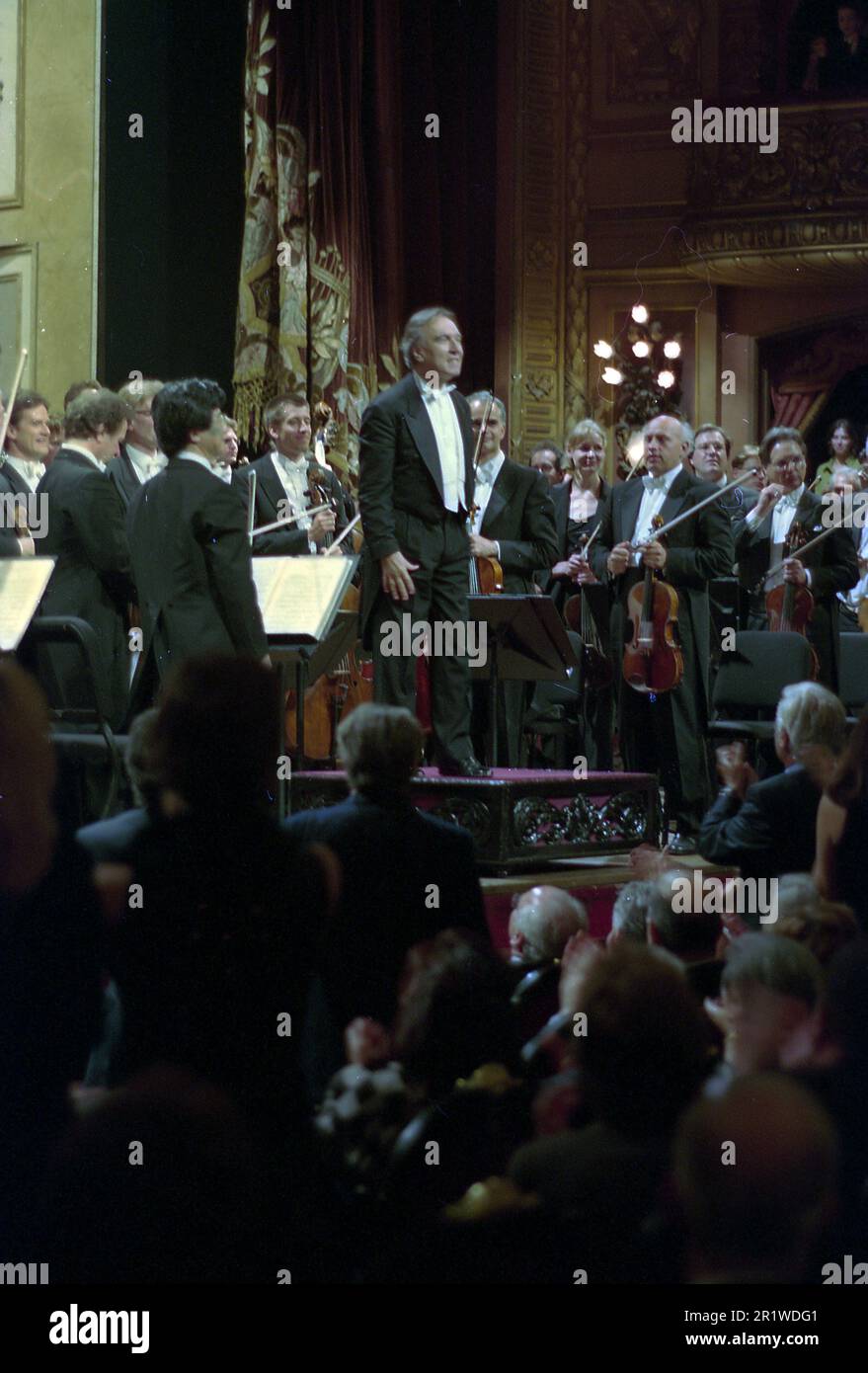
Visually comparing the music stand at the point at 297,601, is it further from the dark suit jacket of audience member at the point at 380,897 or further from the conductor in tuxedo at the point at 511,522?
→ the conductor in tuxedo at the point at 511,522

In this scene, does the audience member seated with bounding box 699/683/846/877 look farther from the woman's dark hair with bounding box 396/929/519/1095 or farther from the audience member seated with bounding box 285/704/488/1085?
the woman's dark hair with bounding box 396/929/519/1095

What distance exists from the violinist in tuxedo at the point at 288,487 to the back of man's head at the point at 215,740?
2.47 metres

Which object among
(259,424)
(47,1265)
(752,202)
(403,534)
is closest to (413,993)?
(47,1265)

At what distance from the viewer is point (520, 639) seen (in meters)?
A: 4.86

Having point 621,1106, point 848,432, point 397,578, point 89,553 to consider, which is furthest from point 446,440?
point 848,432

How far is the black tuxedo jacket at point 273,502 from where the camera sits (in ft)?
19.0

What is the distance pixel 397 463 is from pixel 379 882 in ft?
5.85

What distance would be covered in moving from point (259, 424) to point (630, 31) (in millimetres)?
3725

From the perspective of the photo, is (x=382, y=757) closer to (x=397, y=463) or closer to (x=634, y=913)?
(x=634, y=913)

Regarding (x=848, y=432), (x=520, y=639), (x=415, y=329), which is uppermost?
(x=848, y=432)

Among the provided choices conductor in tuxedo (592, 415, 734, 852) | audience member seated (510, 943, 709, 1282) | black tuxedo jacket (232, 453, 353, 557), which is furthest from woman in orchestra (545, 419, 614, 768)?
audience member seated (510, 943, 709, 1282)
